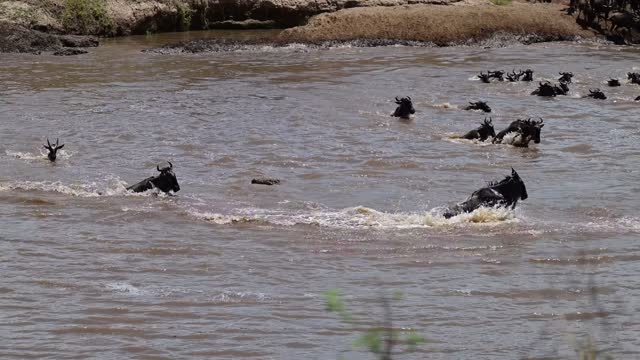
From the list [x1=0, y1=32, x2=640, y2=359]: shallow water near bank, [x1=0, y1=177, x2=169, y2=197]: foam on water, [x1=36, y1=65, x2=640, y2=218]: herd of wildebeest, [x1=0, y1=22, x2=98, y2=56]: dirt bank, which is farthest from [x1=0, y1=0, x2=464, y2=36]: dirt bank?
[x1=0, y1=177, x2=169, y2=197]: foam on water

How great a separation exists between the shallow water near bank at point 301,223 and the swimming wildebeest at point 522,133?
0.80 ft

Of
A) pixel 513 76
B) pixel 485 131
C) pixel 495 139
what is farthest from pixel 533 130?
pixel 513 76

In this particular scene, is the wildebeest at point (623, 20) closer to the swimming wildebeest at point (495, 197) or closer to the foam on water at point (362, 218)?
the swimming wildebeest at point (495, 197)

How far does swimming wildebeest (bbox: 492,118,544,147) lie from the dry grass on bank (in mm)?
14609

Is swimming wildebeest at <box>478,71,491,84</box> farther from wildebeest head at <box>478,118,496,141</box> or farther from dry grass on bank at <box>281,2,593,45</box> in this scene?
dry grass on bank at <box>281,2,593,45</box>

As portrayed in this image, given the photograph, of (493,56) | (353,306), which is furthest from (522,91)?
(353,306)

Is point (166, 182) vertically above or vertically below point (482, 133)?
above

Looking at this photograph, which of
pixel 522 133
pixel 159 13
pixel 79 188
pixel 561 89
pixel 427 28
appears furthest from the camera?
pixel 159 13

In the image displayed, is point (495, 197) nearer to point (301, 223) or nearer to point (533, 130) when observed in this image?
point (301, 223)

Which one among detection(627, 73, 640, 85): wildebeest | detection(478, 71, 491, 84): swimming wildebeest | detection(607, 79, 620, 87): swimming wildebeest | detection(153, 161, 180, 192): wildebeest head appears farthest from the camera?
detection(478, 71, 491, 84): swimming wildebeest

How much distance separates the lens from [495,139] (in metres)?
16.4

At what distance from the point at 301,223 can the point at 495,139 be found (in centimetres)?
618

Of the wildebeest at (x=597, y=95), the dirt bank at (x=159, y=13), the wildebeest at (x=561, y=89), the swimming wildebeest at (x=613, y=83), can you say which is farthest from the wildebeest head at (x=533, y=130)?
the dirt bank at (x=159, y=13)

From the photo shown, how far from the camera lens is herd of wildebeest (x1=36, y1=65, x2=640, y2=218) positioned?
11.1 m
